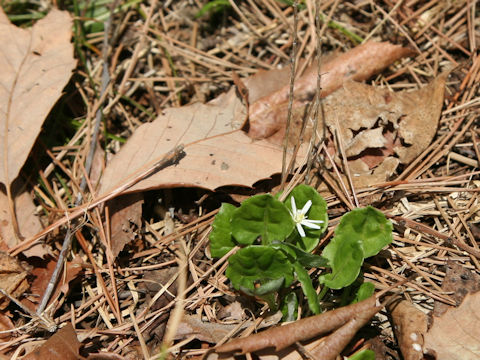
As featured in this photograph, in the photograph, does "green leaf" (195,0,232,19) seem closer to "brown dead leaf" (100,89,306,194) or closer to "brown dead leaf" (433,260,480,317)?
"brown dead leaf" (100,89,306,194)

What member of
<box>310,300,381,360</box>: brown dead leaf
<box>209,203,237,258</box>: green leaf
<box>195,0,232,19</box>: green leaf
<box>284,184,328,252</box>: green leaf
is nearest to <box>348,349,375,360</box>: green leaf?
<box>310,300,381,360</box>: brown dead leaf

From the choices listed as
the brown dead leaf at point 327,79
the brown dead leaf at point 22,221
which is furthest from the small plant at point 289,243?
the brown dead leaf at point 22,221

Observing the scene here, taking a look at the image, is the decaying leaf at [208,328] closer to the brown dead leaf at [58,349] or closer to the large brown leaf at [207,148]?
the brown dead leaf at [58,349]

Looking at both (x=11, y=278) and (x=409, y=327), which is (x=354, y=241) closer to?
(x=409, y=327)

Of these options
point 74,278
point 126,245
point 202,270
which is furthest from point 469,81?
point 74,278

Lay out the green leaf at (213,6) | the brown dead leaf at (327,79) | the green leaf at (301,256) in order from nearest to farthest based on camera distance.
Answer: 1. the green leaf at (301,256)
2. the brown dead leaf at (327,79)
3. the green leaf at (213,6)

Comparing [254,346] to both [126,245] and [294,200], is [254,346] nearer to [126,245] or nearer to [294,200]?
[294,200]

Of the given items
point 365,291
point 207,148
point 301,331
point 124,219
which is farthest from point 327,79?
point 301,331
